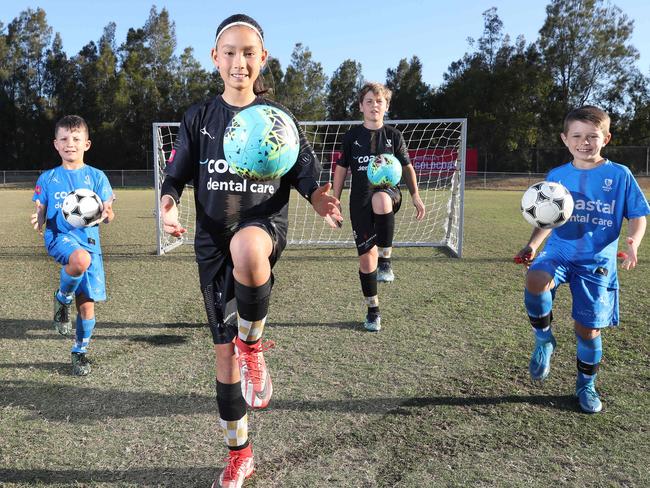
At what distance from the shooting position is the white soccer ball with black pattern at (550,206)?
3.12 metres

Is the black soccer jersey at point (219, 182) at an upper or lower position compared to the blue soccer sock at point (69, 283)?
upper

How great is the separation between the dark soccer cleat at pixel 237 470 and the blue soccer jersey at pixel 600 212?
2.22 meters

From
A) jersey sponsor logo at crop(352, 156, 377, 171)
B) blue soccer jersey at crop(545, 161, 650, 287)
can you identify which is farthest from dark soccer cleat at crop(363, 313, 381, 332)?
blue soccer jersey at crop(545, 161, 650, 287)

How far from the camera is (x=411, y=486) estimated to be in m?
2.37

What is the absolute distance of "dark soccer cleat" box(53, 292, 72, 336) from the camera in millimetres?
4418

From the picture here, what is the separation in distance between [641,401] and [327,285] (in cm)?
400

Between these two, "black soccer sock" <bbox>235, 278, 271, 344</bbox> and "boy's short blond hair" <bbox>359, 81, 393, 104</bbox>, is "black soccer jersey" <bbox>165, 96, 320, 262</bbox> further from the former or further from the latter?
"boy's short blond hair" <bbox>359, 81, 393, 104</bbox>

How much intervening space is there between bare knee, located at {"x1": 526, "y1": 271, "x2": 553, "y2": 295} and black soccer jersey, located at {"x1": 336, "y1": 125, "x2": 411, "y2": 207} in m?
2.34

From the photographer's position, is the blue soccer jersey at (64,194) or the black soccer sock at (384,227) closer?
the blue soccer jersey at (64,194)

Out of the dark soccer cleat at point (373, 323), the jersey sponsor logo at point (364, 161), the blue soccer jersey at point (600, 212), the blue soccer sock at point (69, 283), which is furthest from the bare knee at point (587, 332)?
the blue soccer sock at point (69, 283)

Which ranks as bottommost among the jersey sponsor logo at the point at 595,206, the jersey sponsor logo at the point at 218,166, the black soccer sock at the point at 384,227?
the black soccer sock at the point at 384,227

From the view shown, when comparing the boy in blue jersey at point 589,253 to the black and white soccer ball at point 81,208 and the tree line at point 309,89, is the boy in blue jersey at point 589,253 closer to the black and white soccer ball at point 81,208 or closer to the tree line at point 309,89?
the black and white soccer ball at point 81,208

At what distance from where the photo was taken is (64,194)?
4.09 meters

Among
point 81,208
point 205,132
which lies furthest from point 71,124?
point 205,132
